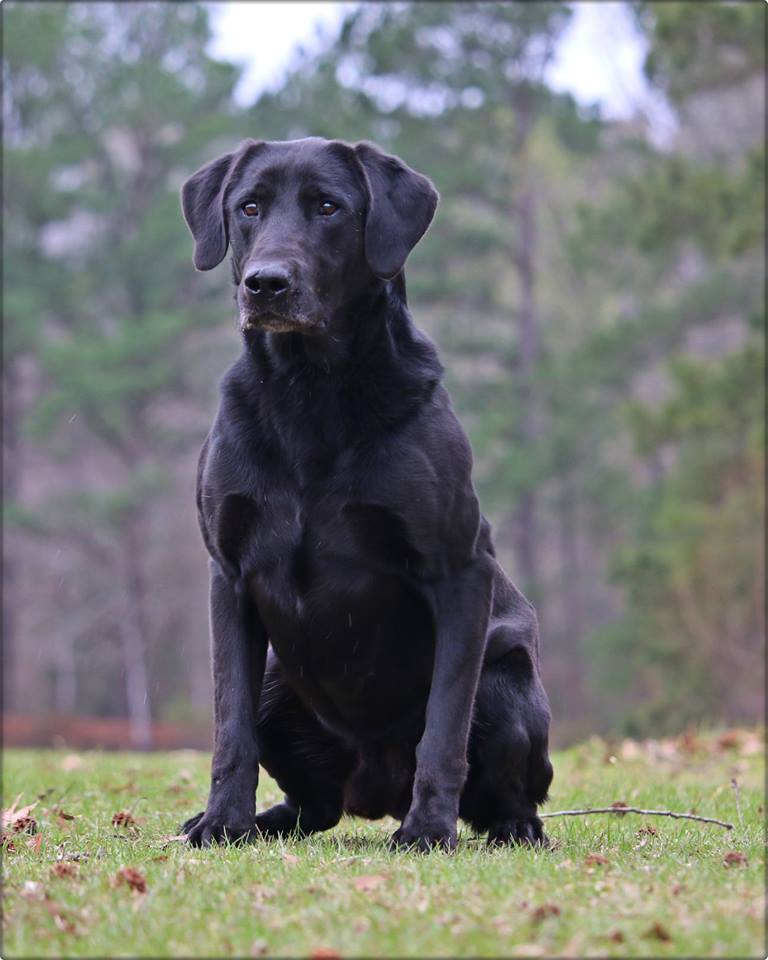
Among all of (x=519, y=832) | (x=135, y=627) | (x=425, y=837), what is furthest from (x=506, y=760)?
(x=135, y=627)

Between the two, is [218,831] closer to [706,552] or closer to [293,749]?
[293,749]

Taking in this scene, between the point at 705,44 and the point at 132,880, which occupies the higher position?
the point at 705,44

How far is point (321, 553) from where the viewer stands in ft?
14.8

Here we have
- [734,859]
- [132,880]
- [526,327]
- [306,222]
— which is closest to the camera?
[132,880]

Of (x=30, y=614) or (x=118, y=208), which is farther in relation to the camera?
(x=30, y=614)

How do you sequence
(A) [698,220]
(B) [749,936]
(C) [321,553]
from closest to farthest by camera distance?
(B) [749,936]
(C) [321,553]
(A) [698,220]

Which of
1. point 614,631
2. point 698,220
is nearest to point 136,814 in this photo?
point 698,220

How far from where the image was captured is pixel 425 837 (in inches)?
167

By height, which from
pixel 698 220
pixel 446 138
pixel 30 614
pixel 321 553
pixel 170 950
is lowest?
pixel 30 614

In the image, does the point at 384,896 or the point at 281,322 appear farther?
the point at 281,322

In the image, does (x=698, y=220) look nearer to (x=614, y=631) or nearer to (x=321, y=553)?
(x=614, y=631)

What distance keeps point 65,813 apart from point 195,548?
2818cm

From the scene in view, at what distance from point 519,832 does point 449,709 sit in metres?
0.65

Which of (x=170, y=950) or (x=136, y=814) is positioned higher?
(x=170, y=950)
